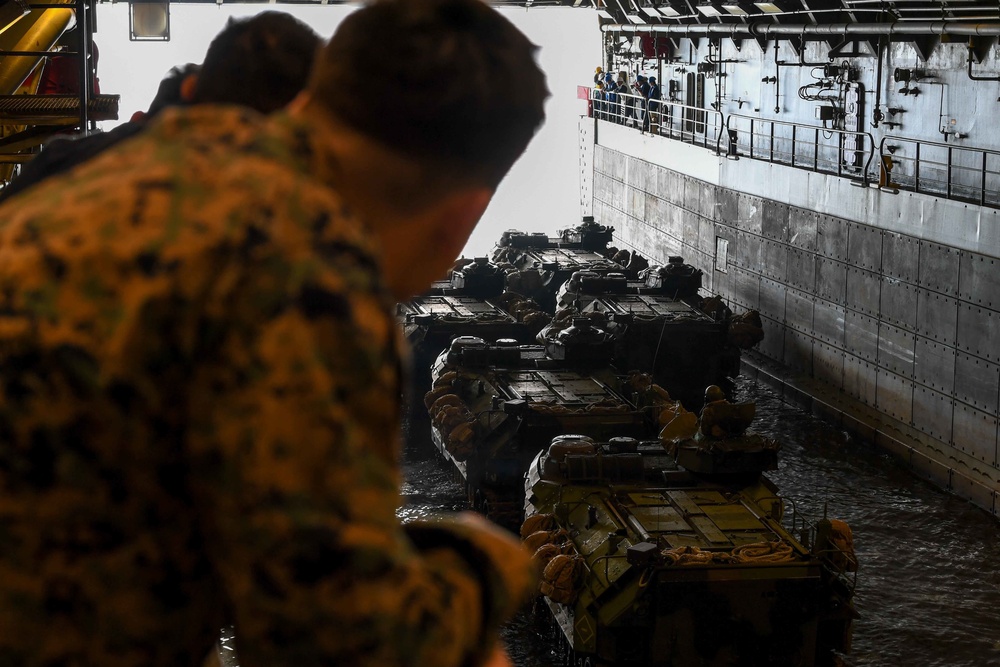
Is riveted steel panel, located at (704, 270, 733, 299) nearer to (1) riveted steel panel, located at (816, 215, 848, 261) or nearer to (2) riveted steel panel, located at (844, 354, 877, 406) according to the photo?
(1) riveted steel panel, located at (816, 215, 848, 261)

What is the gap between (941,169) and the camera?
64.3 ft

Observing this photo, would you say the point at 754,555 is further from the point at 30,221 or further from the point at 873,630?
the point at 30,221

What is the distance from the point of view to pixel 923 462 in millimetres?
18828

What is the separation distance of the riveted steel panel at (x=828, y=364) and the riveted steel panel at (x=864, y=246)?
5.68 feet

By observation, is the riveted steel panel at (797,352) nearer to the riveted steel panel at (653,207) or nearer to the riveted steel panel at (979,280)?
the riveted steel panel at (979,280)

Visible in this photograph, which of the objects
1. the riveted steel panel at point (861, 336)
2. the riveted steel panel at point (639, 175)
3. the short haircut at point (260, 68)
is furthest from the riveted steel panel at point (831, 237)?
the short haircut at point (260, 68)

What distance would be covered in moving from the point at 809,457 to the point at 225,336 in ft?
63.7

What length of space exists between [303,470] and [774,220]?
77.8 ft

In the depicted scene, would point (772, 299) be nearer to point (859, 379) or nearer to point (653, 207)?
point (859, 379)

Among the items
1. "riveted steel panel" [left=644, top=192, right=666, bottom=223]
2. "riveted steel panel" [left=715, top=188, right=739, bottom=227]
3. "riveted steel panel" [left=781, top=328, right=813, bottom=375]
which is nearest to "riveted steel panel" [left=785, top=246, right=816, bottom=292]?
"riveted steel panel" [left=781, top=328, right=813, bottom=375]

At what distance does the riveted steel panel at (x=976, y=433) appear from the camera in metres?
17.2

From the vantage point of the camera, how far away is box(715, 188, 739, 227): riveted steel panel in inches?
1047

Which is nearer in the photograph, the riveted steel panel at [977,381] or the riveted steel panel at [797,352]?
the riveted steel panel at [977,381]

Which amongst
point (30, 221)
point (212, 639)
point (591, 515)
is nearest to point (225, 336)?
point (30, 221)
